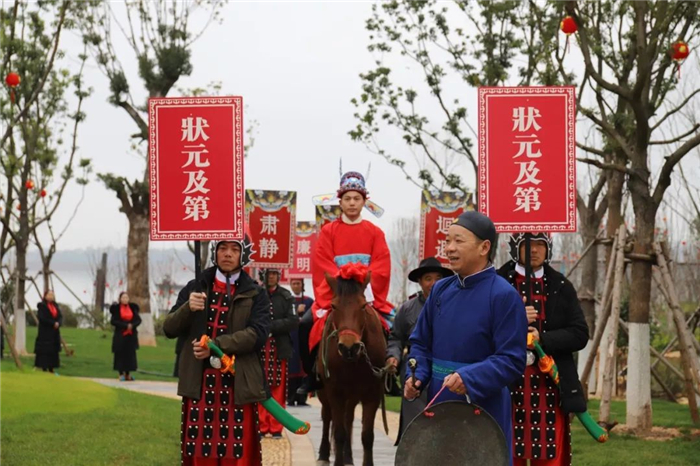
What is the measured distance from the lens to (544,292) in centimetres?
810

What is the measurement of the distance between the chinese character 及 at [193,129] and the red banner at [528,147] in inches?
80.8

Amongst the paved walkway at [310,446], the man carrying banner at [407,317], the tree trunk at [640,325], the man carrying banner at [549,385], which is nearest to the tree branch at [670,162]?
the tree trunk at [640,325]

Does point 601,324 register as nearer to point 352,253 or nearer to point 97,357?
point 352,253

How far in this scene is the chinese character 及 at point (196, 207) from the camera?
8570 millimetres

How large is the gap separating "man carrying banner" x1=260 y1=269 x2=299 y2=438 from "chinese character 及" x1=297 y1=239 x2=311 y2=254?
32.5 ft

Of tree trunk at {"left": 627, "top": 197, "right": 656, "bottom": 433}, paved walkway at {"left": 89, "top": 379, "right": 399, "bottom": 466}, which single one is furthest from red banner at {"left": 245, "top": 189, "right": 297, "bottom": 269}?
tree trunk at {"left": 627, "top": 197, "right": 656, "bottom": 433}

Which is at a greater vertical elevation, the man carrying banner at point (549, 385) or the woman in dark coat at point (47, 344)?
the man carrying banner at point (549, 385)

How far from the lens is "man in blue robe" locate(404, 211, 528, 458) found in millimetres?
5961

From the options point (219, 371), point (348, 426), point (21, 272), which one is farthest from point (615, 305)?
point (21, 272)

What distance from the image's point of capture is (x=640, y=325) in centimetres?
1439

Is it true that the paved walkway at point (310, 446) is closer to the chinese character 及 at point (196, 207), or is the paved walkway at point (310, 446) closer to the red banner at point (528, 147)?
the red banner at point (528, 147)

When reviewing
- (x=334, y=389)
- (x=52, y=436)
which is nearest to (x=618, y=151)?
(x=334, y=389)

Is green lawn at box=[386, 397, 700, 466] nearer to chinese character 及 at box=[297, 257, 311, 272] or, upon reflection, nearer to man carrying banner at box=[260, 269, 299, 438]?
man carrying banner at box=[260, 269, 299, 438]

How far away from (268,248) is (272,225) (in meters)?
0.39
